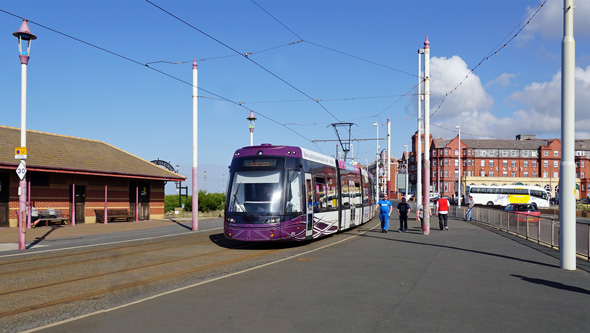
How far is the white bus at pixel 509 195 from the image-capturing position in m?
67.8

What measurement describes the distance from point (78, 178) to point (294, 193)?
17.7m

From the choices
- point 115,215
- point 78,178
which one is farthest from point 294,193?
point 115,215

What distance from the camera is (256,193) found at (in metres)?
15.8

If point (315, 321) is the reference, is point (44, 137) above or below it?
above

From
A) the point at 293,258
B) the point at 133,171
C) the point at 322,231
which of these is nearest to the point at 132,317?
the point at 293,258

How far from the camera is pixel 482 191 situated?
71938 millimetres

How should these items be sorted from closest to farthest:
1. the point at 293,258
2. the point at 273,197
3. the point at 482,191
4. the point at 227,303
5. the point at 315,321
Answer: the point at 315,321 < the point at 227,303 < the point at 293,258 < the point at 273,197 < the point at 482,191

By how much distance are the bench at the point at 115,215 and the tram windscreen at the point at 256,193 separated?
1713cm

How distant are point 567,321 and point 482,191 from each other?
225 ft

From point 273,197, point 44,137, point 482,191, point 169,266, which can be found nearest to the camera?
point 169,266

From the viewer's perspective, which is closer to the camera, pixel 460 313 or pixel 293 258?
pixel 460 313

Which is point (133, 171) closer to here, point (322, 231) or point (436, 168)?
point (322, 231)

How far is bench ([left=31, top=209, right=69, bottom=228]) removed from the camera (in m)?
25.9

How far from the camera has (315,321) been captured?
22.9 ft
